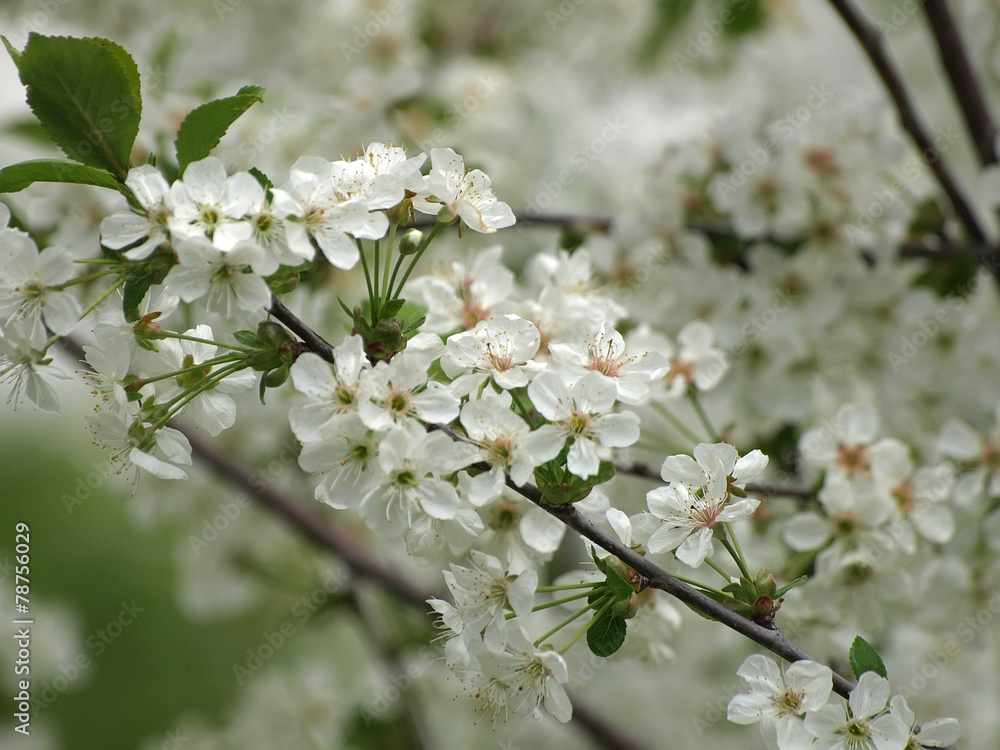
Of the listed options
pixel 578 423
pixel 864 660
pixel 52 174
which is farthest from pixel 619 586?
pixel 52 174

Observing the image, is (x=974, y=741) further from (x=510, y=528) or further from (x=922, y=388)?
(x=510, y=528)

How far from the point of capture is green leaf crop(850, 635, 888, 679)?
1072 millimetres

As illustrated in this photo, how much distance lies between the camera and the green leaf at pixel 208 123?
41.9 inches

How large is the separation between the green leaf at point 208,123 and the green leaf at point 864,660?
1040mm

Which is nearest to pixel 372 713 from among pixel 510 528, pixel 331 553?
pixel 331 553

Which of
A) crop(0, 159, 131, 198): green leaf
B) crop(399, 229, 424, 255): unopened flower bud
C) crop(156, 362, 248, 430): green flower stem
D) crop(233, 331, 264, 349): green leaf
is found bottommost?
crop(156, 362, 248, 430): green flower stem

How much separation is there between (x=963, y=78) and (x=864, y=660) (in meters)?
1.37

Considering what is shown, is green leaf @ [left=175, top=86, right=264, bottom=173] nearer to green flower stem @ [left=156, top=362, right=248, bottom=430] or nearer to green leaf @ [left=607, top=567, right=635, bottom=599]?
green flower stem @ [left=156, top=362, right=248, bottom=430]

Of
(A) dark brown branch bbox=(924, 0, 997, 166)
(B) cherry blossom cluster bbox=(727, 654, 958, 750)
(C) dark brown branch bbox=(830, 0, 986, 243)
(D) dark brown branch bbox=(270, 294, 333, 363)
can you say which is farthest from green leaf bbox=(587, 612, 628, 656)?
(A) dark brown branch bbox=(924, 0, 997, 166)

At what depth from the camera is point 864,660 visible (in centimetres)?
107

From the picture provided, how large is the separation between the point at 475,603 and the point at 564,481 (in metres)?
0.20

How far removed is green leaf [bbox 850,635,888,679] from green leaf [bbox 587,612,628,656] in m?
0.30

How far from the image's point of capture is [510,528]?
1.28 m

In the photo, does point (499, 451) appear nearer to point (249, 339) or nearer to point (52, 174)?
point (249, 339)
